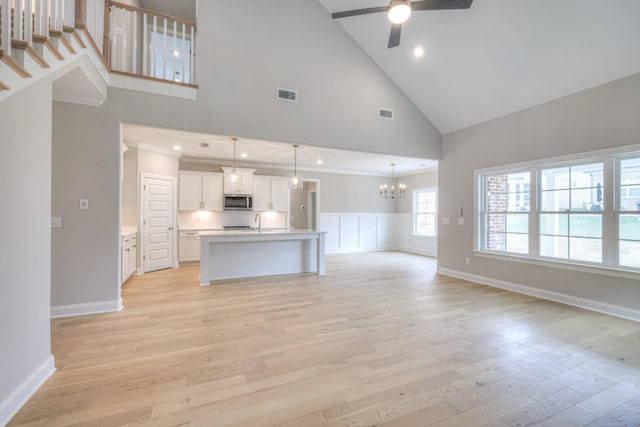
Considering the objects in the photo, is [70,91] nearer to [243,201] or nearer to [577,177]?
[243,201]

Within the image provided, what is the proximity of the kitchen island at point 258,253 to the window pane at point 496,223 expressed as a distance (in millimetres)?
3177

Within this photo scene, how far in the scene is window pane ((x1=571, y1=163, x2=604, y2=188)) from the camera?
3.75 m

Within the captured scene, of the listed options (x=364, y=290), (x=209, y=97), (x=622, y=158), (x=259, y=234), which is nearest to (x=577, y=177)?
(x=622, y=158)

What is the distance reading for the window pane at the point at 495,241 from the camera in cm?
498

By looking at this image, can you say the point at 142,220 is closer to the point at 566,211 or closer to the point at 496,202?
the point at 496,202

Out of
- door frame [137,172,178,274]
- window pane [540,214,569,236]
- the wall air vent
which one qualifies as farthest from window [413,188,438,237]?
door frame [137,172,178,274]

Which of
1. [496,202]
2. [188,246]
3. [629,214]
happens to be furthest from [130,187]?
[629,214]

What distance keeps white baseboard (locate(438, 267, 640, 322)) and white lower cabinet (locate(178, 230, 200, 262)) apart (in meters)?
5.92

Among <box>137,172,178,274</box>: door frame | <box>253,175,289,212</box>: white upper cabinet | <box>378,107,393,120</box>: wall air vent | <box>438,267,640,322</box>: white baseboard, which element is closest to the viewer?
<box>438,267,640,322</box>: white baseboard

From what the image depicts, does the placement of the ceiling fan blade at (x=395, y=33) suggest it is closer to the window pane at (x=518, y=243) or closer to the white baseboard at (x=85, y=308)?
the window pane at (x=518, y=243)

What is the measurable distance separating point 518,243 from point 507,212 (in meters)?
0.56

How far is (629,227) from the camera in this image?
3475mm

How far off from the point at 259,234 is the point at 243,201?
249 centimetres

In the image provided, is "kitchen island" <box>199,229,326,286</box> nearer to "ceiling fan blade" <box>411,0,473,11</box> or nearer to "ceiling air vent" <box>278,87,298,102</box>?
"ceiling air vent" <box>278,87,298,102</box>
